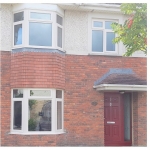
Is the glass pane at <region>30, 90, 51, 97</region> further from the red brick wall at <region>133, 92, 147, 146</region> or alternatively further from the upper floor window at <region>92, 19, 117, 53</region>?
the red brick wall at <region>133, 92, 147, 146</region>

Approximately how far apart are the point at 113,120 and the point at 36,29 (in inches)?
160

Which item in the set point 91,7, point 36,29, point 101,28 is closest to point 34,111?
point 36,29

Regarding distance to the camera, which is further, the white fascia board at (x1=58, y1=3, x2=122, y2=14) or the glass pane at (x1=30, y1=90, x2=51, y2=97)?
the white fascia board at (x1=58, y1=3, x2=122, y2=14)

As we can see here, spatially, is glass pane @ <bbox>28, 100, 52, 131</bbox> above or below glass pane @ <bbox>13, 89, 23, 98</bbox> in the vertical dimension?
below

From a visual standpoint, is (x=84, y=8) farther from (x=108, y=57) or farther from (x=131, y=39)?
(x=131, y=39)

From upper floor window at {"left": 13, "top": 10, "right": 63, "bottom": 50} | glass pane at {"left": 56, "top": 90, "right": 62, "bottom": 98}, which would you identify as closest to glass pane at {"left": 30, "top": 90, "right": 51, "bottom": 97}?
glass pane at {"left": 56, "top": 90, "right": 62, "bottom": 98}

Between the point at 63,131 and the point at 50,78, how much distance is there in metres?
1.79

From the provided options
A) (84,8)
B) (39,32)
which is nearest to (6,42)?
(39,32)

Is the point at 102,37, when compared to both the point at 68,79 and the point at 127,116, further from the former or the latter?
the point at 127,116

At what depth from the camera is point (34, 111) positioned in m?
10.5

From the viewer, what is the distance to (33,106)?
10.4 m

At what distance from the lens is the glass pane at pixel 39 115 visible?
10.4 meters

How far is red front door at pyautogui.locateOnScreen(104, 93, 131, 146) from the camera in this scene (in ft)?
37.7

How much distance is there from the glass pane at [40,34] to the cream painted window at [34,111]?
1509mm
